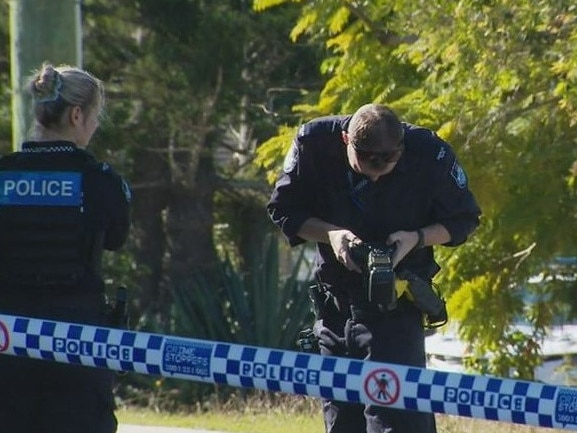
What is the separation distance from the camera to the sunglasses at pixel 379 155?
14.7 ft

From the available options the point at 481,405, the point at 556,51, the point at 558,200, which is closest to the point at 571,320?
the point at 558,200

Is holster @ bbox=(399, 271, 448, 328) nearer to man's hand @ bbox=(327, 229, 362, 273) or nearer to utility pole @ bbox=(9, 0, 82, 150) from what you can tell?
man's hand @ bbox=(327, 229, 362, 273)

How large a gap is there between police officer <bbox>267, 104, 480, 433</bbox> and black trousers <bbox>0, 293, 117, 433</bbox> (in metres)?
0.85

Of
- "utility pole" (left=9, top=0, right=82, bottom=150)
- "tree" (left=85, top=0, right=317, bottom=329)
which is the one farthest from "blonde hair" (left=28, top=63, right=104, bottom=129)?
"tree" (left=85, top=0, right=317, bottom=329)

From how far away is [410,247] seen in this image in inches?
181

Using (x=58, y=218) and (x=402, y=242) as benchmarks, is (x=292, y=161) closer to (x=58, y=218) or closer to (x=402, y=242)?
(x=402, y=242)

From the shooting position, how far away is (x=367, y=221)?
4711 mm

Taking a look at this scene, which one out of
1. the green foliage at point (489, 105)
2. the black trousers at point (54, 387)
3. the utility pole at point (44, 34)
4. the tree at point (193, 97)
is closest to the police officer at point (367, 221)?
the black trousers at point (54, 387)

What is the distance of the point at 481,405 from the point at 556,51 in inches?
137

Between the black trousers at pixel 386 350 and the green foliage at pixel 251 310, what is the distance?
10298 millimetres

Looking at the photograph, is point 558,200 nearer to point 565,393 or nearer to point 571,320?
point 571,320

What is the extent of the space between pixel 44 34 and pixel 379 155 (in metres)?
2.71

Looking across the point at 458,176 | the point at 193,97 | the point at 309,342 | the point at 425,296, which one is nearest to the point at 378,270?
the point at 425,296

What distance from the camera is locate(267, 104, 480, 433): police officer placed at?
461 cm
